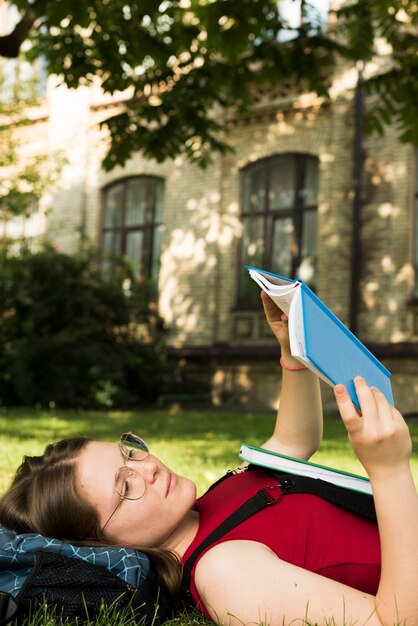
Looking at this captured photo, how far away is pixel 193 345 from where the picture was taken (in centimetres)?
1611

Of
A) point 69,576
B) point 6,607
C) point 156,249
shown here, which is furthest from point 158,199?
point 6,607

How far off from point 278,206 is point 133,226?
3.71 m

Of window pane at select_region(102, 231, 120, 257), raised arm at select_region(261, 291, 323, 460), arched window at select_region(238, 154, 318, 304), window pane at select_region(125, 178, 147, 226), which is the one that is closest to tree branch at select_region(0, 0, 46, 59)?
raised arm at select_region(261, 291, 323, 460)

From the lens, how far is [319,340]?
196cm

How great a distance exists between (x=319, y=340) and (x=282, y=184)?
14094mm

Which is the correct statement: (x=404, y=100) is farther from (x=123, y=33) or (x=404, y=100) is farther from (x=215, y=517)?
(x=215, y=517)

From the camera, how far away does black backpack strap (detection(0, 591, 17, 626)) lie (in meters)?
2.22

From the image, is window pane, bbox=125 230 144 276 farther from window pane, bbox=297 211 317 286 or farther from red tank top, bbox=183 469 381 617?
red tank top, bbox=183 469 381 617

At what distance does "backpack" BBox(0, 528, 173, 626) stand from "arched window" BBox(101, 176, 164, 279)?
47.9 ft

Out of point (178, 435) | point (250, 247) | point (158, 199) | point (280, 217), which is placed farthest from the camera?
point (158, 199)

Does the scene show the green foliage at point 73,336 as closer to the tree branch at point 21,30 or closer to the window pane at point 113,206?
the window pane at point 113,206

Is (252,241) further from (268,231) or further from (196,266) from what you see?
(196,266)

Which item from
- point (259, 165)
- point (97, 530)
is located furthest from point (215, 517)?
point (259, 165)

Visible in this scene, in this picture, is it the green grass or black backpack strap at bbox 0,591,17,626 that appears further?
the green grass
